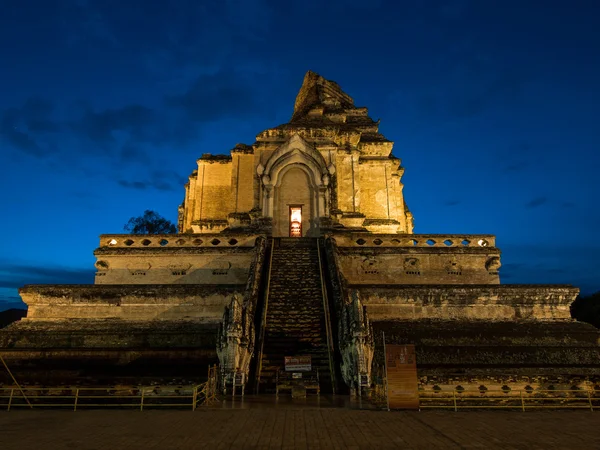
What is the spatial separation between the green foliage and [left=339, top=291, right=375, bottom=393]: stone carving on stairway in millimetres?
39793

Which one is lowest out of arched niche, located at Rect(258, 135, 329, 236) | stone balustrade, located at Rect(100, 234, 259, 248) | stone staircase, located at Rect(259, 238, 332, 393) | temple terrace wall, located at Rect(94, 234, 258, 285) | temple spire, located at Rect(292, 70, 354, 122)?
stone staircase, located at Rect(259, 238, 332, 393)

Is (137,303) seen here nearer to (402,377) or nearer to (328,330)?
(328,330)

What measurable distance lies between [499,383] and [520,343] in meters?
3.47

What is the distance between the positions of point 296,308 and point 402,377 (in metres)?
6.37

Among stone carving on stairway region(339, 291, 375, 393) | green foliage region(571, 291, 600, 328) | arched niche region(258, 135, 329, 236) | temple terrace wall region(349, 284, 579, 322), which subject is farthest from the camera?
green foliage region(571, 291, 600, 328)

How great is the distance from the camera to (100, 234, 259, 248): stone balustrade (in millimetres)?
22297

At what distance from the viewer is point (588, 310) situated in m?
46.1

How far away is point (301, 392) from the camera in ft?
41.1

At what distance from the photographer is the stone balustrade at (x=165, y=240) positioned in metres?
22.3

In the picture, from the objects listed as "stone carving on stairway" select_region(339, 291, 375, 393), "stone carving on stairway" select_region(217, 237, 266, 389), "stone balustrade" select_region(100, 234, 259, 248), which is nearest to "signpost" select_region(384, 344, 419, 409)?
"stone carving on stairway" select_region(339, 291, 375, 393)

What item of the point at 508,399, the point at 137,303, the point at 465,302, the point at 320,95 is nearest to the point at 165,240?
the point at 137,303

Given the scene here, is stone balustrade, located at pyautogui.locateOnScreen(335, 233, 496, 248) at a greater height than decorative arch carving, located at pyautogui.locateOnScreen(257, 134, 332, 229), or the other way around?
decorative arch carving, located at pyautogui.locateOnScreen(257, 134, 332, 229)

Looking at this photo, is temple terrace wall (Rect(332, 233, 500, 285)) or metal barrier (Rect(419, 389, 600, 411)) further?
temple terrace wall (Rect(332, 233, 500, 285))

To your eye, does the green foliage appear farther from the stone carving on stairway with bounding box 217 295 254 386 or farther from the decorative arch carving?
the stone carving on stairway with bounding box 217 295 254 386
